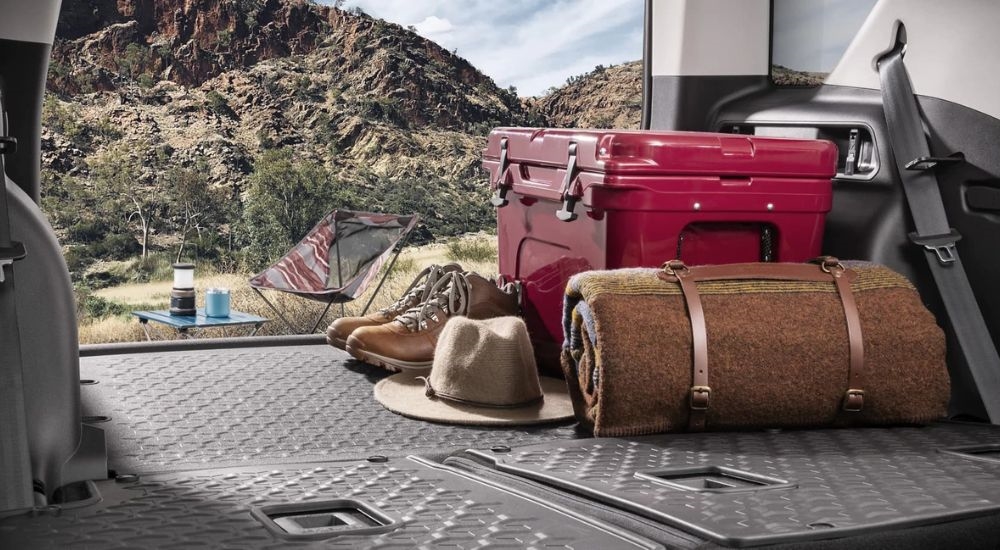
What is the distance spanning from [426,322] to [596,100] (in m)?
8.66

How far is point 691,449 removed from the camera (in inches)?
72.0

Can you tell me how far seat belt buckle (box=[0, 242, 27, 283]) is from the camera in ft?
4.91

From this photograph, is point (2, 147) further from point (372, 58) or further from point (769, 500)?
point (372, 58)

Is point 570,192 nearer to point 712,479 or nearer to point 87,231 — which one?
point 712,479

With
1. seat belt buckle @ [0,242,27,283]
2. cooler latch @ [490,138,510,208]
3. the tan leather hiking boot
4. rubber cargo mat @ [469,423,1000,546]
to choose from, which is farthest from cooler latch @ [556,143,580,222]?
seat belt buckle @ [0,242,27,283]

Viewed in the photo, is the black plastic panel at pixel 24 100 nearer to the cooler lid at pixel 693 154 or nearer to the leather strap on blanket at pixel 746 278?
the cooler lid at pixel 693 154

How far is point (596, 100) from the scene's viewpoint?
10914 millimetres

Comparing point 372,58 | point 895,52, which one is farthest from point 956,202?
point 372,58

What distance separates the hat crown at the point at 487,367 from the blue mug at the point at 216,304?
3.05m

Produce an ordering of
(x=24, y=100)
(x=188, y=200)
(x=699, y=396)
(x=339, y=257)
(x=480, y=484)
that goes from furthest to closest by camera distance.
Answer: (x=188, y=200)
(x=339, y=257)
(x=24, y=100)
(x=699, y=396)
(x=480, y=484)

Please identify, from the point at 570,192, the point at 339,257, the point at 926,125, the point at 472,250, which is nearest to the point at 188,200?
the point at 472,250

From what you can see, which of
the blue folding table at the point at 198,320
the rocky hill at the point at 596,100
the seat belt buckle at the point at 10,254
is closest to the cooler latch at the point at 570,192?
the seat belt buckle at the point at 10,254

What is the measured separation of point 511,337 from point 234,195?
26.9 ft

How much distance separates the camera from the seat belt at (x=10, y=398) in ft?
4.61
